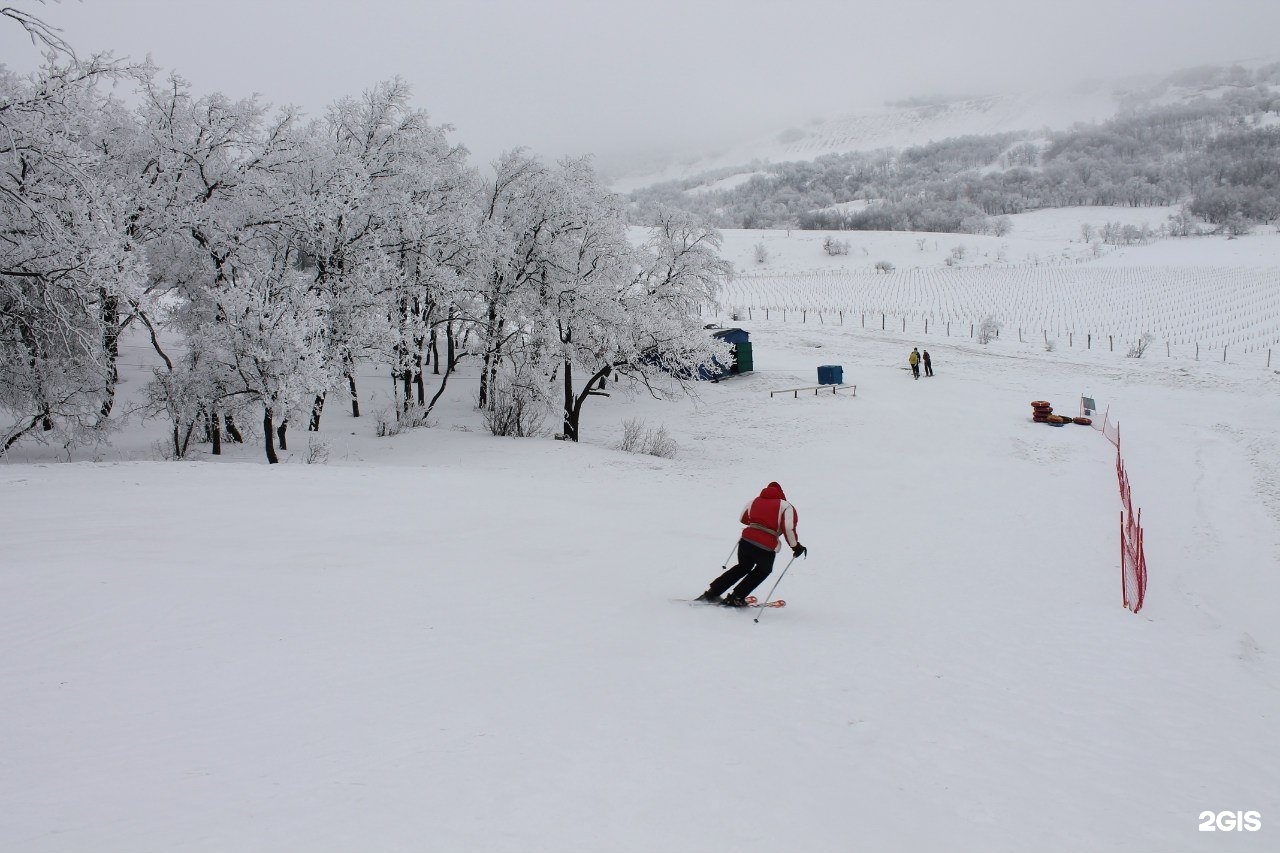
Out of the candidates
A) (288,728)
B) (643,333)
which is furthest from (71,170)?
(643,333)

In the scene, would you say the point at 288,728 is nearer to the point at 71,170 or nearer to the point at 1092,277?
the point at 71,170

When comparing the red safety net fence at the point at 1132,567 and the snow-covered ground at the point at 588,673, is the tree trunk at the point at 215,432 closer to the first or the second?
the snow-covered ground at the point at 588,673

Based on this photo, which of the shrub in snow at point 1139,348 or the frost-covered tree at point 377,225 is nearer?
the frost-covered tree at point 377,225

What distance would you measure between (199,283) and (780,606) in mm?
23287

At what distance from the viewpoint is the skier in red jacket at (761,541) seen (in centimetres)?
952

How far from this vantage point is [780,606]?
10.3 meters

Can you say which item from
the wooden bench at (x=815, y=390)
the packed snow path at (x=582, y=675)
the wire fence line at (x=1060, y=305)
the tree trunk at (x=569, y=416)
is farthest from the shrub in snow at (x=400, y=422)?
the wire fence line at (x=1060, y=305)

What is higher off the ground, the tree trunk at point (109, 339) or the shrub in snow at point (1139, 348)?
the tree trunk at point (109, 339)

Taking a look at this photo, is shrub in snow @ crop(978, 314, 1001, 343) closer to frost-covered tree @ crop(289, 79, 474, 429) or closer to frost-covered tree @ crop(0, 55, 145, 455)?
frost-covered tree @ crop(289, 79, 474, 429)

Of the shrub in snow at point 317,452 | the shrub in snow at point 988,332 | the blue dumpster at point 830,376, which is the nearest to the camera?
the shrub in snow at point 317,452

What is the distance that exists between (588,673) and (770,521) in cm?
339

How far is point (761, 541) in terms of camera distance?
961 centimetres

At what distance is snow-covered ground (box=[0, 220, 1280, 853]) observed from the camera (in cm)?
476

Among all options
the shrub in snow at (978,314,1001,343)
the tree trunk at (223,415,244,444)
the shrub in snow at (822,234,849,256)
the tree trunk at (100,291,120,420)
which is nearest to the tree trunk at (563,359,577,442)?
the tree trunk at (223,415,244,444)
